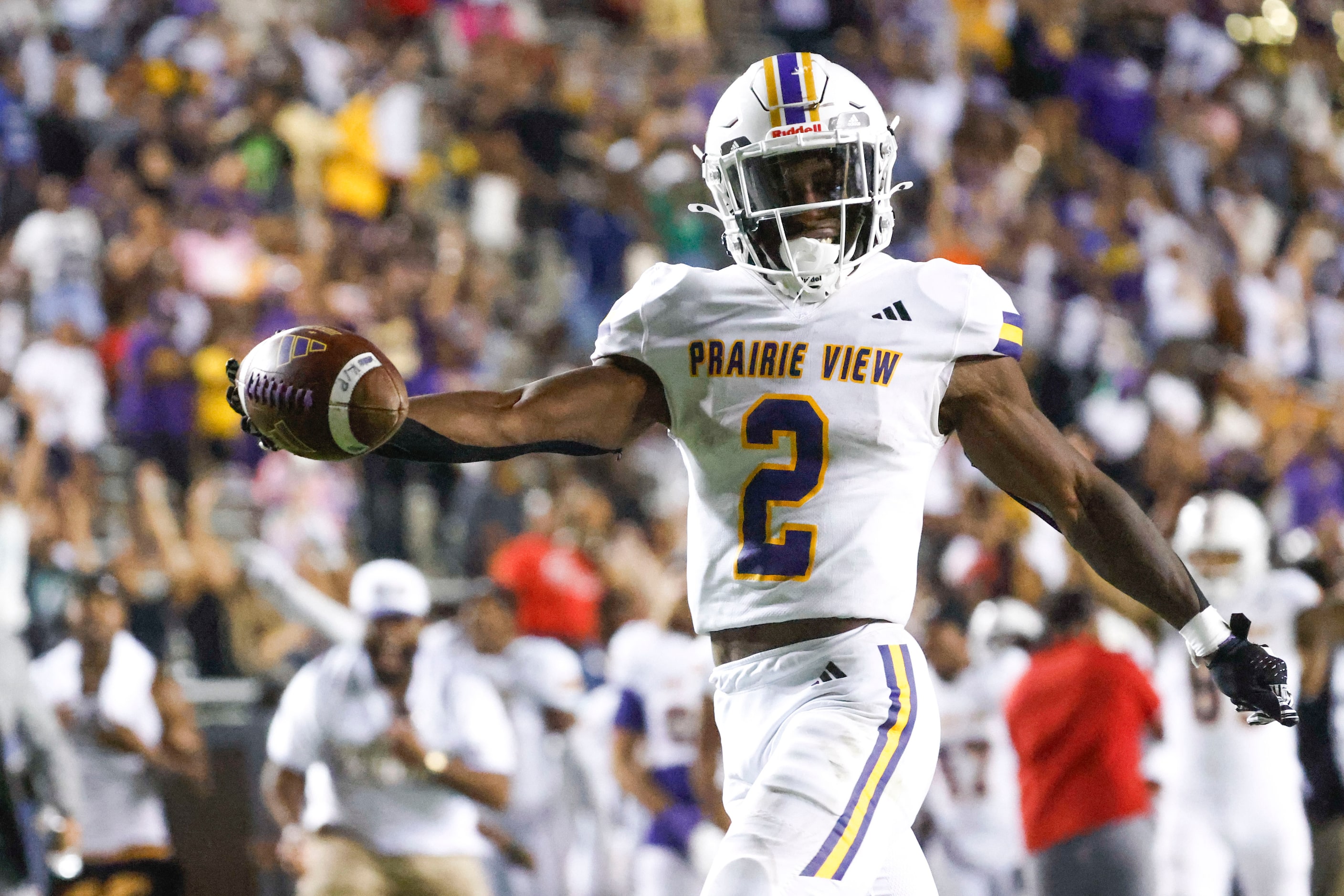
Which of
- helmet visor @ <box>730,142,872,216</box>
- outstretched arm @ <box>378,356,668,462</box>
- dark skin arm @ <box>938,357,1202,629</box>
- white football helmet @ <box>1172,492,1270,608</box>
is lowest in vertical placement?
white football helmet @ <box>1172,492,1270,608</box>

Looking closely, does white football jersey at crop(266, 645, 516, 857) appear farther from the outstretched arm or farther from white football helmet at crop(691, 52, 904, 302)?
white football helmet at crop(691, 52, 904, 302)

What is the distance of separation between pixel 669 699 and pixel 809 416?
3.88 metres

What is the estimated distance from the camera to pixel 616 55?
11984 mm

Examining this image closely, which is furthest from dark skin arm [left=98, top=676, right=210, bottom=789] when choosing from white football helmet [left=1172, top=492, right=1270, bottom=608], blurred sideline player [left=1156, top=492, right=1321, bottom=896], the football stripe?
the football stripe

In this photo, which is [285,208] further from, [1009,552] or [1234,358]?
[1234,358]

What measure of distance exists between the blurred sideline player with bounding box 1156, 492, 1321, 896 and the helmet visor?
302 centimetres

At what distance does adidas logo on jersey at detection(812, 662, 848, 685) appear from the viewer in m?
2.98

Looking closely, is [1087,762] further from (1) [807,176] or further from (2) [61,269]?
(2) [61,269]

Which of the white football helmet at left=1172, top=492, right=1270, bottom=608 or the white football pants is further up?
the white football pants

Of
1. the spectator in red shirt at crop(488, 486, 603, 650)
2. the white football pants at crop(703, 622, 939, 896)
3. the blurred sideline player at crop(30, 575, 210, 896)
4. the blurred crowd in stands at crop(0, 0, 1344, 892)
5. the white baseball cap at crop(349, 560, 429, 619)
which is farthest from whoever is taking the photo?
the blurred crowd in stands at crop(0, 0, 1344, 892)

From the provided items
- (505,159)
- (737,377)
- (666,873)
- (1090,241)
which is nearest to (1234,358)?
(1090,241)

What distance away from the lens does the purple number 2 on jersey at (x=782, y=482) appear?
3.05 m

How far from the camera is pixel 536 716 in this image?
23.7ft

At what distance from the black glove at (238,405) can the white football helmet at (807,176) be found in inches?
37.1
